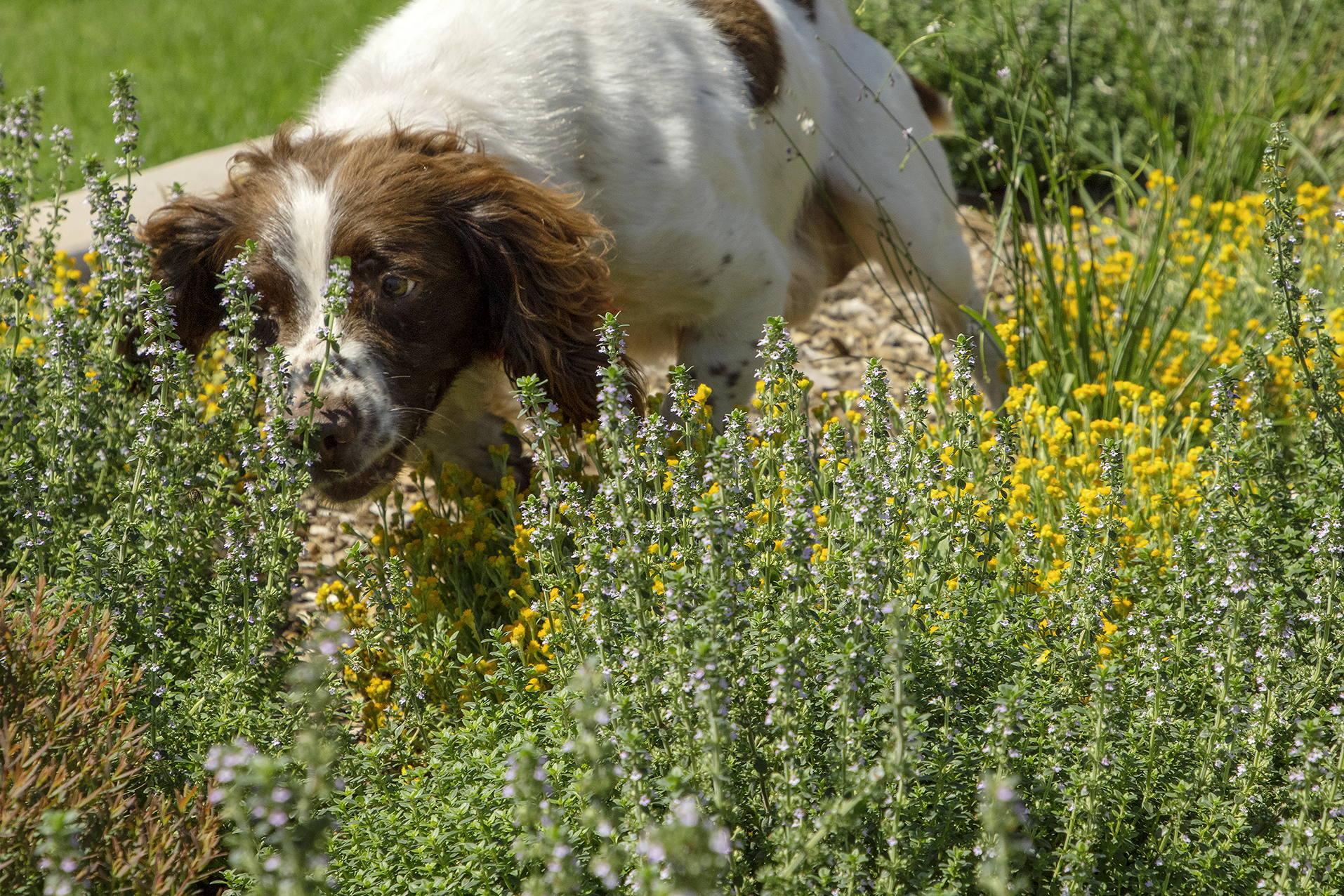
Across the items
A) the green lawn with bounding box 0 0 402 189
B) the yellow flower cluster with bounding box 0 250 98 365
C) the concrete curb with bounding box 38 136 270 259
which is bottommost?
the green lawn with bounding box 0 0 402 189

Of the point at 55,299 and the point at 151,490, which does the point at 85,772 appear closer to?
the point at 151,490

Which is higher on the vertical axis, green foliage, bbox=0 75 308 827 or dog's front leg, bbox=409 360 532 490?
green foliage, bbox=0 75 308 827

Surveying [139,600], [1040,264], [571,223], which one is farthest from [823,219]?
[139,600]

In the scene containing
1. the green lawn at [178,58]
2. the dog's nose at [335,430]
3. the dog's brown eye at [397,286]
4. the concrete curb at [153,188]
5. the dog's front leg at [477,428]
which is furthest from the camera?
the green lawn at [178,58]

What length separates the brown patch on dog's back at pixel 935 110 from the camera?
168 inches

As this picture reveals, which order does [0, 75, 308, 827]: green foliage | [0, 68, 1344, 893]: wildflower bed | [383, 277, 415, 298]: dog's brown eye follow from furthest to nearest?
[383, 277, 415, 298]: dog's brown eye
[0, 75, 308, 827]: green foliage
[0, 68, 1344, 893]: wildflower bed

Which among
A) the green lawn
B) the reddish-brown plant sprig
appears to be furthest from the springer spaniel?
the green lawn

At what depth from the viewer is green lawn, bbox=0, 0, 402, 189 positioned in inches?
267

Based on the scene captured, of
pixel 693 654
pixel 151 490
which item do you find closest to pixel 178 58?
pixel 151 490

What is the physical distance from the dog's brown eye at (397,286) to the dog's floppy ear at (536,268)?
0.20 m

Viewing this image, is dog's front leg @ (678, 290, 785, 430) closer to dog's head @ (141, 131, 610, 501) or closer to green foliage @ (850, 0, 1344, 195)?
dog's head @ (141, 131, 610, 501)

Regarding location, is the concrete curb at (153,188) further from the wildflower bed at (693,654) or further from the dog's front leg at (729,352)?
the dog's front leg at (729,352)

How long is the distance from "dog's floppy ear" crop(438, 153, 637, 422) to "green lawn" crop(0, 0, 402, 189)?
3714 mm

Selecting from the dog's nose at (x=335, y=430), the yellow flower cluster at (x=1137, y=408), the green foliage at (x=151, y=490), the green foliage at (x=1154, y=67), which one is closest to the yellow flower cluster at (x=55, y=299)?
the green foliage at (x=151, y=490)
